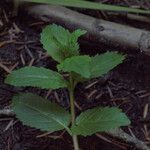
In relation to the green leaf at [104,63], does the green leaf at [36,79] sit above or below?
below

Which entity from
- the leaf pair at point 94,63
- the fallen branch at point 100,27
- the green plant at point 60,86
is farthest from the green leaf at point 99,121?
the fallen branch at point 100,27

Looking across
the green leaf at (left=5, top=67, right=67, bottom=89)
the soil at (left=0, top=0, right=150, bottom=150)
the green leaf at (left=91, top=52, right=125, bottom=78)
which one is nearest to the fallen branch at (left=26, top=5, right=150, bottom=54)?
the soil at (left=0, top=0, right=150, bottom=150)

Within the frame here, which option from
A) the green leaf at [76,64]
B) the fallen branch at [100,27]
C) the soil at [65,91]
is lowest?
the soil at [65,91]

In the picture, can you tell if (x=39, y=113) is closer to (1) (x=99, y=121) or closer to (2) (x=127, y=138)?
(1) (x=99, y=121)

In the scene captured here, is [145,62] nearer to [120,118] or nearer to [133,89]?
[133,89]

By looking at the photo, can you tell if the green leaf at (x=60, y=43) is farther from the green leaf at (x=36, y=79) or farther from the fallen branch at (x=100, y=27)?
the fallen branch at (x=100, y=27)

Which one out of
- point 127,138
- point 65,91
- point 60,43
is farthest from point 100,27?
point 127,138

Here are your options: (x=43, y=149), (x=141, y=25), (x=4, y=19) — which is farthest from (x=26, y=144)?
(x=141, y=25)
